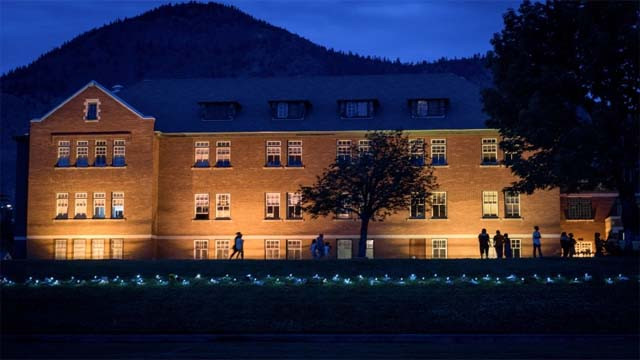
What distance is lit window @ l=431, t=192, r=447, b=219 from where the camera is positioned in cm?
5547

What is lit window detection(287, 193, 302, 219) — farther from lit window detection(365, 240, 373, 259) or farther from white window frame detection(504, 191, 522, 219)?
white window frame detection(504, 191, 522, 219)

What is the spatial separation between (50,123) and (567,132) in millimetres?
33087

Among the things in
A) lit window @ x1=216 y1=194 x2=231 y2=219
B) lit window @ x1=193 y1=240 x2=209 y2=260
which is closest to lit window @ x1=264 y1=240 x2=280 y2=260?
lit window @ x1=216 y1=194 x2=231 y2=219

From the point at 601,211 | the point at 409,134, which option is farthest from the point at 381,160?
the point at 601,211

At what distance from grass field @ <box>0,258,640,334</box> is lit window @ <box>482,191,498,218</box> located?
2380 cm

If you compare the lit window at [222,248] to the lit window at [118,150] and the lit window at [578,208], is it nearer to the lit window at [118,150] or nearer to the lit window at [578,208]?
the lit window at [118,150]

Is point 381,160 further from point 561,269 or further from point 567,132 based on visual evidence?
point 561,269

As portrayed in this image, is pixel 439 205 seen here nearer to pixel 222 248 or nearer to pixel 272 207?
pixel 272 207

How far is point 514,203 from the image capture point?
55156 mm

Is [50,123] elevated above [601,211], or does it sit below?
above

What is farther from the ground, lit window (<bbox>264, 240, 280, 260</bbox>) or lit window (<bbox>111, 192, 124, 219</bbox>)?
lit window (<bbox>111, 192, 124, 219</bbox>)

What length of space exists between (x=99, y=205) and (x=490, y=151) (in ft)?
80.8

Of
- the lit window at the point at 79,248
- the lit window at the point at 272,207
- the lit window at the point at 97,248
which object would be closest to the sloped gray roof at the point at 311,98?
the lit window at the point at 272,207

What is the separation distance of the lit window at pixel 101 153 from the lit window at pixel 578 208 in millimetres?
31007
